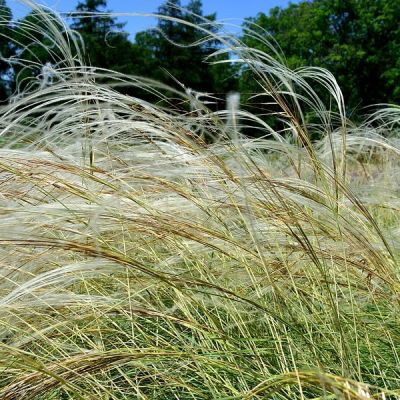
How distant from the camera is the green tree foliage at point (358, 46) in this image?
75.8 feet

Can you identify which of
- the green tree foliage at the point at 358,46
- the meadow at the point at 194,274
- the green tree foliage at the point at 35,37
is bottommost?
the green tree foliage at the point at 358,46

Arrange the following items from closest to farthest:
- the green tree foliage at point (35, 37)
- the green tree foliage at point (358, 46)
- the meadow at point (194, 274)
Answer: the meadow at point (194, 274) < the green tree foliage at point (35, 37) < the green tree foliage at point (358, 46)

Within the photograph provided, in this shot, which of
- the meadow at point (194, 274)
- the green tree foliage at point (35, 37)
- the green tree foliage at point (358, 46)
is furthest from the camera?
the green tree foliage at point (358, 46)

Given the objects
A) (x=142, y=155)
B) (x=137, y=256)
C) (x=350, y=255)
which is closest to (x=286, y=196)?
(x=350, y=255)

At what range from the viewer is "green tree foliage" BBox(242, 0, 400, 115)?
23094mm

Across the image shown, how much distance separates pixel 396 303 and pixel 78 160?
0.92 m

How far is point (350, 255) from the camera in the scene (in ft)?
4.59

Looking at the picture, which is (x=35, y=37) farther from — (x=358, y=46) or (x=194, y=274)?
(x=358, y=46)

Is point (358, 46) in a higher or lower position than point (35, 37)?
lower

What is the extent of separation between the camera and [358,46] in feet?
77.1

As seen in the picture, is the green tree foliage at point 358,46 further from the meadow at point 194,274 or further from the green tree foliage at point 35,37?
the meadow at point 194,274

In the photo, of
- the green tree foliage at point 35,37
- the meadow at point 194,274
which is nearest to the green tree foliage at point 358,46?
the green tree foliage at point 35,37

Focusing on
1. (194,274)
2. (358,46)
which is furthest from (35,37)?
(358,46)

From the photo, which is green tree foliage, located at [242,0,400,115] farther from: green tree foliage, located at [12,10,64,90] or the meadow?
the meadow
